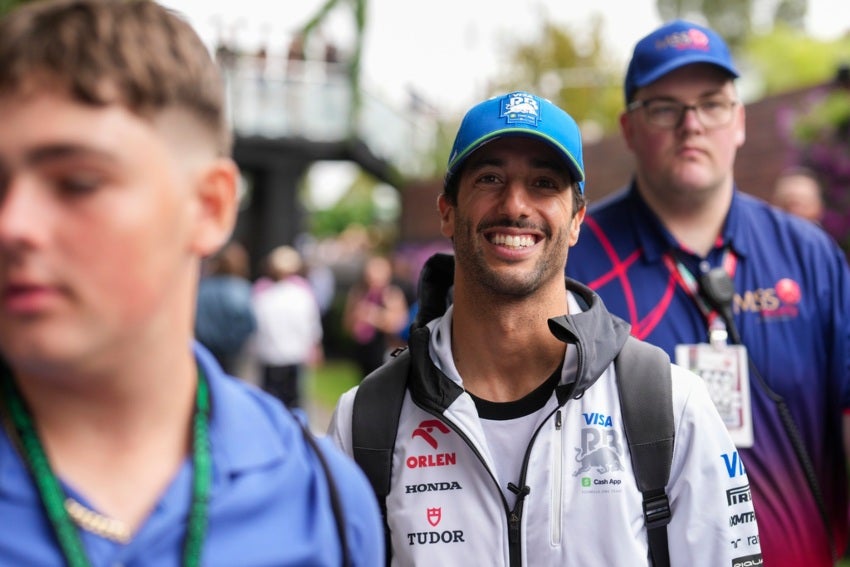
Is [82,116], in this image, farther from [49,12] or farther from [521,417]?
[521,417]

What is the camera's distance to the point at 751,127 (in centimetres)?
1341

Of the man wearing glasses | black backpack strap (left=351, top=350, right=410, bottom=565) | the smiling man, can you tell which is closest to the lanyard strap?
the man wearing glasses

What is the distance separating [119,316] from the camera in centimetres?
162

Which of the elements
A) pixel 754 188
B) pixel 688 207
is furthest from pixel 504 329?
pixel 754 188

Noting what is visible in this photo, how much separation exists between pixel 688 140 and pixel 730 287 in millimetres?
537

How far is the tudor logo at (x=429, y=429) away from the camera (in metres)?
2.75

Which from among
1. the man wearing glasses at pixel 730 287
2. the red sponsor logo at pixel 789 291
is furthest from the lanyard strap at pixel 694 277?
the red sponsor logo at pixel 789 291

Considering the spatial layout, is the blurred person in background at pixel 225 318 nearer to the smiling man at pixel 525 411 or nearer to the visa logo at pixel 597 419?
the smiling man at pixel 525 411

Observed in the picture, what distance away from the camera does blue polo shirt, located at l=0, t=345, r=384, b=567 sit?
1.61 metres

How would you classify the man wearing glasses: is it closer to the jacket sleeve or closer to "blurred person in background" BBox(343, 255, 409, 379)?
the jacket sleeve

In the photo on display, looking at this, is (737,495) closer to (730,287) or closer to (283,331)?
(730,287)

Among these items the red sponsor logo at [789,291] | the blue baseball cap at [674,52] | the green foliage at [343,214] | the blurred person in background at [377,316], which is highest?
the blue baseball cap at [674,52]

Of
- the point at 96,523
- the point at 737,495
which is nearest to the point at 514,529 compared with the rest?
the point at 737,495

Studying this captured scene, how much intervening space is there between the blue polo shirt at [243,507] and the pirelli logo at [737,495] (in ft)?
3.45
